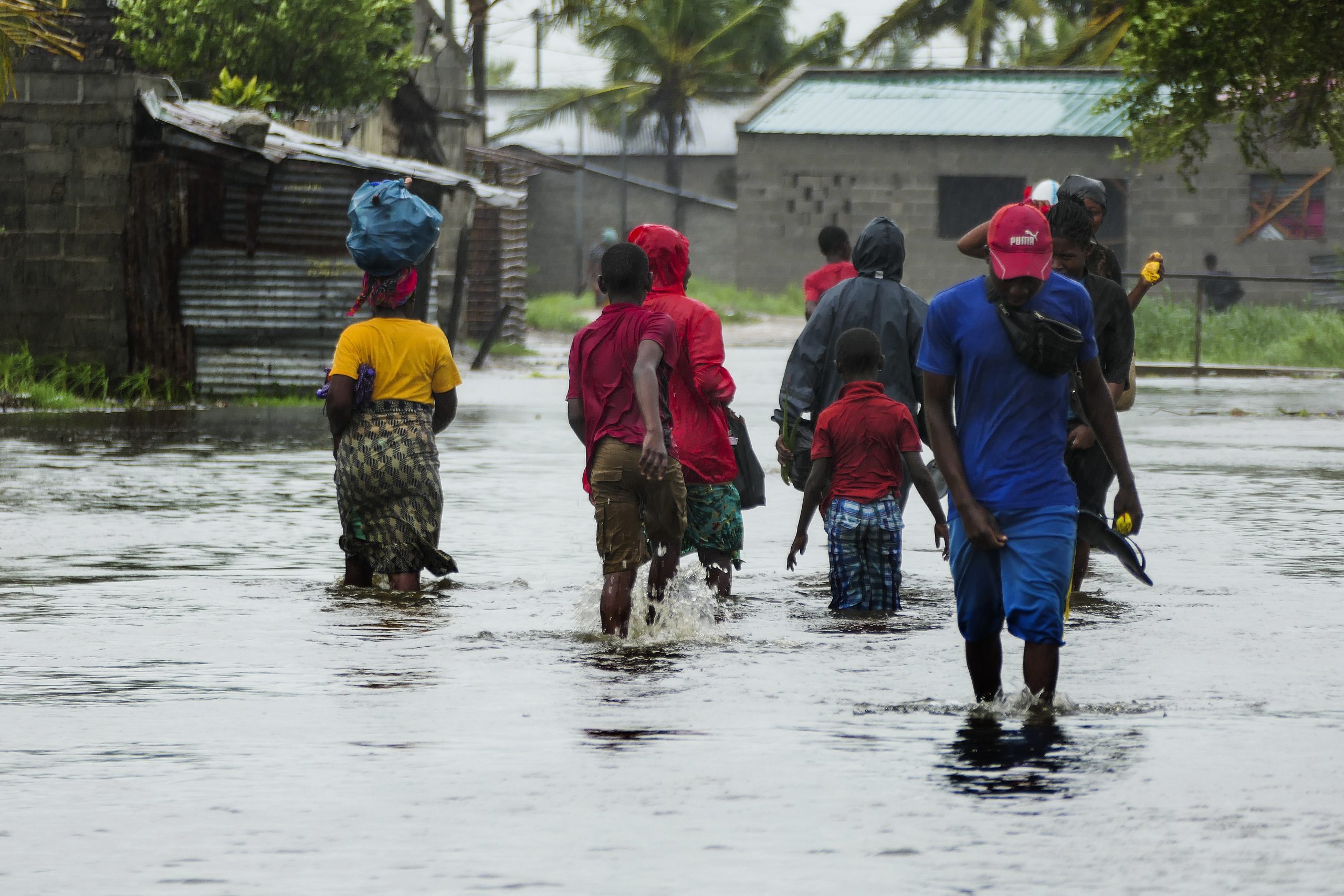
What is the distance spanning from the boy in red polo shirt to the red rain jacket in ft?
1.37

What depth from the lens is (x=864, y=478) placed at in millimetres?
8633

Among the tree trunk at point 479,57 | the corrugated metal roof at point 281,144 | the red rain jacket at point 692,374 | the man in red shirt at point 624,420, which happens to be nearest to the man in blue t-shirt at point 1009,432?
the man in red shirt at point 624,420

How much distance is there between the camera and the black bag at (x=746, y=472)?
29.7 ft

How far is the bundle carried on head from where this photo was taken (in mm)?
8664

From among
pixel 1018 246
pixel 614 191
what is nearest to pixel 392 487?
pixel 1018 246

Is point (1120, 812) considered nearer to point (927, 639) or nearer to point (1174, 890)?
point (1174, 890)

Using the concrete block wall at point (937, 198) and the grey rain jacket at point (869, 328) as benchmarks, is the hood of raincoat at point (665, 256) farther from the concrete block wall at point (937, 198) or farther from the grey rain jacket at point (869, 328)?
the concrete block wall at point (937, 198)

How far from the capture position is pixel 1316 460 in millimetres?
16203

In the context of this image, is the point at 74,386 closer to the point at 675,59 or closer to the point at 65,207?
the point at 65,207

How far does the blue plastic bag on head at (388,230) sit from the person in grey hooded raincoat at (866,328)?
5.79 feet

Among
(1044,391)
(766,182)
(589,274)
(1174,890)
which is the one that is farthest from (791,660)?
(589,274)

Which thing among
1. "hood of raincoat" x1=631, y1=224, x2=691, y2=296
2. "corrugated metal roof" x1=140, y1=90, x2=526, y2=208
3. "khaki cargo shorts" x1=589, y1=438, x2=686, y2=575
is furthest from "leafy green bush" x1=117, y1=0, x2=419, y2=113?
"khaki cargo shorts" x1=589, y1=438, x2=686, y2=575

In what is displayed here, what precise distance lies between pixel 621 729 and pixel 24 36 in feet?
44.6

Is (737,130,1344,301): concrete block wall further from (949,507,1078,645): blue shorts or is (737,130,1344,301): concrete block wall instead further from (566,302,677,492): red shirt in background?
(949,507,1078,645): blue shorts
